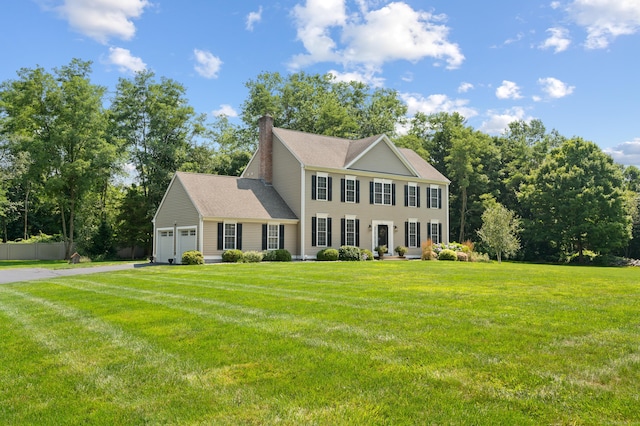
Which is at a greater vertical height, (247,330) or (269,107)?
(269,107)

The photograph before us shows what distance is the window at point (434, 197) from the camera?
35.8 meters

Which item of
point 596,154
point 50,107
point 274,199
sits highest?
point 50,107

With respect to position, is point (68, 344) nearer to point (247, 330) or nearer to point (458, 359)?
point (247, 330)

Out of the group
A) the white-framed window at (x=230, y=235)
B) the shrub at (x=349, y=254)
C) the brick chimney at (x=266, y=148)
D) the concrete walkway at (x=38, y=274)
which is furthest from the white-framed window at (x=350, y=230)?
the concrete walkway at (x=38, y=274)

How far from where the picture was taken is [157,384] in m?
4.79

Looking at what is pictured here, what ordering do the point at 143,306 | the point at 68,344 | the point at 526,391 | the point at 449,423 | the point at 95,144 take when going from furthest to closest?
the point at 95,144
the point at 143,306
the point at 68,344
the point at 526,391
the point at 449,423

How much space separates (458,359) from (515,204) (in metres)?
47.3

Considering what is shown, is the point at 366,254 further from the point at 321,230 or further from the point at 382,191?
the point at 382,191

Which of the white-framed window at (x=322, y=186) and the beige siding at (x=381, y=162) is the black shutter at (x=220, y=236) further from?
the beige siding at (x=381, y=162)

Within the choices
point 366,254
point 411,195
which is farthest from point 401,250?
point 411,195

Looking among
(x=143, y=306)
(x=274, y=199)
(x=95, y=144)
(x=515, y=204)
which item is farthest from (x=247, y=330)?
(x=515, y=204)

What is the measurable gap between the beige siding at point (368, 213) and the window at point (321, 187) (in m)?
0.25

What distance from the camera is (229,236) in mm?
27109

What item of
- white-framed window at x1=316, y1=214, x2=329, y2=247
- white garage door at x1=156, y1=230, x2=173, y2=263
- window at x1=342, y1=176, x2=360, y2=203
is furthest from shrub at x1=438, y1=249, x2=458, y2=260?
white garage door at x1=156, y1=230, x2=173, y2=263
